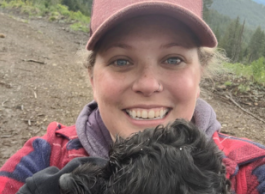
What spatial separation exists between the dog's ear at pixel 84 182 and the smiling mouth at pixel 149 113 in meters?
0.45

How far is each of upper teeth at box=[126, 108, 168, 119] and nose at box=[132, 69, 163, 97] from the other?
0.09m

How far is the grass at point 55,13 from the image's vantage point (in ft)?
51.5

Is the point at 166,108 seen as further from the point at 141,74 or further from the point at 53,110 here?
the point at 53,110

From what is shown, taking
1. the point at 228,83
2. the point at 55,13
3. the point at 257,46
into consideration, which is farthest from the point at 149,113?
the point at 257,46

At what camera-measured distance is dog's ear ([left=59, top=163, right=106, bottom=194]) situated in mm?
869

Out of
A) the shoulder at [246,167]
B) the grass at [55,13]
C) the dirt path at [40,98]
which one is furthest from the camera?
the grass at [55,13]

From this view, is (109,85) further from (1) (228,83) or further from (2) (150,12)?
(1) (228,83)

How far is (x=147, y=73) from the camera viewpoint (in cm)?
126

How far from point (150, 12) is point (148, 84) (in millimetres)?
335

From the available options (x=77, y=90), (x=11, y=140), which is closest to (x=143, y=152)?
(x=11, y=140)

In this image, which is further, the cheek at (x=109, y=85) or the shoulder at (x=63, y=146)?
the shoulder at (x=63, y=146)

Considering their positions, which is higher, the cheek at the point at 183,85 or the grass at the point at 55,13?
the grass at the point at 55,13

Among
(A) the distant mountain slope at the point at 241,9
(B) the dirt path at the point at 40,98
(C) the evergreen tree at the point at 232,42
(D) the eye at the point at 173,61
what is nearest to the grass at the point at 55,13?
(B) the dirt path at the point at 40,98

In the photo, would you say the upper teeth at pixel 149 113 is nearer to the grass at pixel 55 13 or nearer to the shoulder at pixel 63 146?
the shoulder at pixel 63 146
